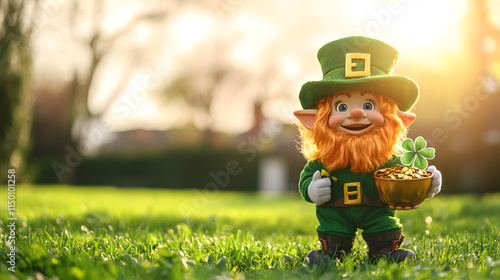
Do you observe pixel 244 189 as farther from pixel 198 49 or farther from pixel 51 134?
pixel 51 134

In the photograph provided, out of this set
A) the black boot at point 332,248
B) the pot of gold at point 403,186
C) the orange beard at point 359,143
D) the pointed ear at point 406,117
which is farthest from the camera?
the pointed ear at point 406,117

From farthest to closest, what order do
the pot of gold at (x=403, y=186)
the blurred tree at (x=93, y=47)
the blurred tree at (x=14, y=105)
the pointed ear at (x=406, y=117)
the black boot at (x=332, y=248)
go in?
the blurred tree at (x=93, y=47) < the blurred tree at (x=14, y=105) < the pointed ear at (x=406, y=117) < the black boot at (x=332, y=248) < the pot of gold at (x=403, y=186)

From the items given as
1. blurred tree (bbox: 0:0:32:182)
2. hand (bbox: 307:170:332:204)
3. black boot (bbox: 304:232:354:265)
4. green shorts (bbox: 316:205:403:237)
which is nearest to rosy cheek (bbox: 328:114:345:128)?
hand (bbox: 307:170:332:204)

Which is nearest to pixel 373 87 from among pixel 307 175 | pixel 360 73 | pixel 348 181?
pixel 360 73

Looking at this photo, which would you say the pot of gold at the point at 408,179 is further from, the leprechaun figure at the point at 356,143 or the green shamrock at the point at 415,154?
the leprechaun figure at the point at 356,143

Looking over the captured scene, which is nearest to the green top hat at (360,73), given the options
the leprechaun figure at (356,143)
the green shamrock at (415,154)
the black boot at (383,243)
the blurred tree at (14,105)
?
the leprechaun figure at (356,143)

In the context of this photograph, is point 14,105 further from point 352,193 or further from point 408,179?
point 408,179

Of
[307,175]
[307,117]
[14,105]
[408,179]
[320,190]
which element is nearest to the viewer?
[408,179]
